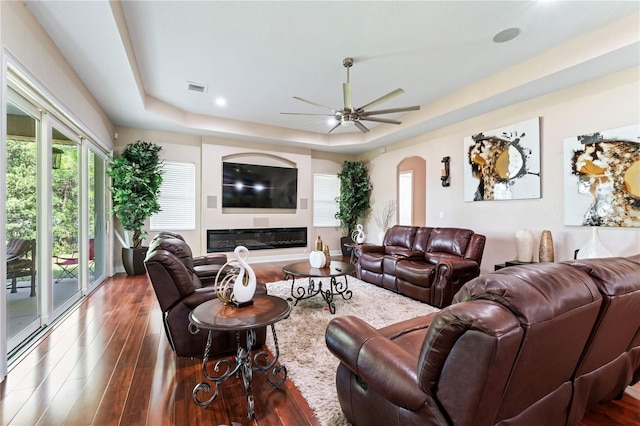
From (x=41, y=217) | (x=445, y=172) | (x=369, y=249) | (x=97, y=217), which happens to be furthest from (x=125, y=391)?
(x=445, y=172)

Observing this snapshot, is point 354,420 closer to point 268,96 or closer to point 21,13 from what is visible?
point 21,13

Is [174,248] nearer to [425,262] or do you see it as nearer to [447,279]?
[447,279]

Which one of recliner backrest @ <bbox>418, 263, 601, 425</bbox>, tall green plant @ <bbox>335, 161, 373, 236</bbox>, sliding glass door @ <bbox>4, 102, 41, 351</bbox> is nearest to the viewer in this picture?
recliner backrest @ <bbox>418, 263, 601, 425</bbox>

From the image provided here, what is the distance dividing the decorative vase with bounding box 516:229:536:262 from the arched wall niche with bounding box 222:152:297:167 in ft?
17.0

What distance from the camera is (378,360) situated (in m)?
1.30

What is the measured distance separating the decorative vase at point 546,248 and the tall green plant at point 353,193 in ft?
14.1

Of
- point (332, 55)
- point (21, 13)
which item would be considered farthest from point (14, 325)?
point (332, 55)

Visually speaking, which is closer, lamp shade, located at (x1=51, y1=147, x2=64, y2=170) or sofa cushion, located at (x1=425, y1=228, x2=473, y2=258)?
lamp shade, located at (x1=51, y1=147, x2=64, y2=170)

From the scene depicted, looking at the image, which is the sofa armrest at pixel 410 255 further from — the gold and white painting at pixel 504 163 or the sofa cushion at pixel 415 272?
the gold and white painting at pixel 504 163

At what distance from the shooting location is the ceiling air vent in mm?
4406

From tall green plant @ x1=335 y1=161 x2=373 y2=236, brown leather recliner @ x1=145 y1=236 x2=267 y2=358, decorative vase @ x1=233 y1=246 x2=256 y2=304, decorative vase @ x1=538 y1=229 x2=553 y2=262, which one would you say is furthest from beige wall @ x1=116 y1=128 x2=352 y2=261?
decorative vase @ x1=538 y1=229 x2=553 y2=262

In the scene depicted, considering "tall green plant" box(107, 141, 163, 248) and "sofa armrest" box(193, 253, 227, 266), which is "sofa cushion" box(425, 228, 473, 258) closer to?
"sofa armrest" box(193, 253, 227, 266)

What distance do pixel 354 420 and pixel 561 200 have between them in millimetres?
4179

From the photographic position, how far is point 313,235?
768 cm
